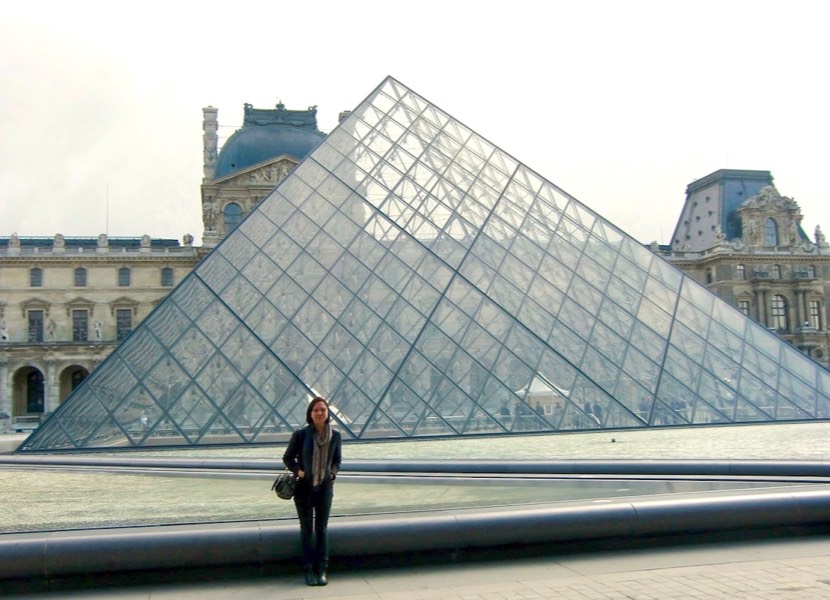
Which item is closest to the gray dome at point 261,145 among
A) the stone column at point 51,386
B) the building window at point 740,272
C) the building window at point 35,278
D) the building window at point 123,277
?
the building window at point 123,277

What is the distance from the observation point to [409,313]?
16.1 metres

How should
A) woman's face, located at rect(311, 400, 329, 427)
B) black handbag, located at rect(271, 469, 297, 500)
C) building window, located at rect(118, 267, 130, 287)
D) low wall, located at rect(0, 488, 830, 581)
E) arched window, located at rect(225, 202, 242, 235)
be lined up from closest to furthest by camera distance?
1. low wall, located at rect(0, 488, 830, 581)
2. black handbag, located at rect(271, 469, 297, 500)
3. woman's face, located at rect(311, 400, 329, 427)
4. building window, located at rect(118, 267, 130, 287)
5. arched window, located at rect(225, 202, 242, 235)

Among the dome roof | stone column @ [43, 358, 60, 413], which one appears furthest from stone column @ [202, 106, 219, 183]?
stone column @ [43, 358, 60, 413]

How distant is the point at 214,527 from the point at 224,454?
726 cm

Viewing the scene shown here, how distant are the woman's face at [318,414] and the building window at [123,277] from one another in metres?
50.7

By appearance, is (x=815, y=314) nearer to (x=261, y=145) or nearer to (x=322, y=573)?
(x=261, y=145)

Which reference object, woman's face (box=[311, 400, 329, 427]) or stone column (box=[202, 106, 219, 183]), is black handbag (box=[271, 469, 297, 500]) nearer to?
woman's face (box=[311, 400, 329, 427])

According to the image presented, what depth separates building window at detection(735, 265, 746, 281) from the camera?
60.9m

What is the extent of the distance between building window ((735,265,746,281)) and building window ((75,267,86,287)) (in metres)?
43.8

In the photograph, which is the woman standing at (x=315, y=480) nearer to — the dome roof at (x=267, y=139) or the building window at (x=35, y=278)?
the building window at (x=35, y=278)

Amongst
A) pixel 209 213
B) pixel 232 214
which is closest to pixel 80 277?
pixel 209 213

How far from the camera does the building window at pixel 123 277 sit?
53.1 m

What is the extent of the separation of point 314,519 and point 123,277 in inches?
2008

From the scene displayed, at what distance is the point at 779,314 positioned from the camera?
61.2 meters
